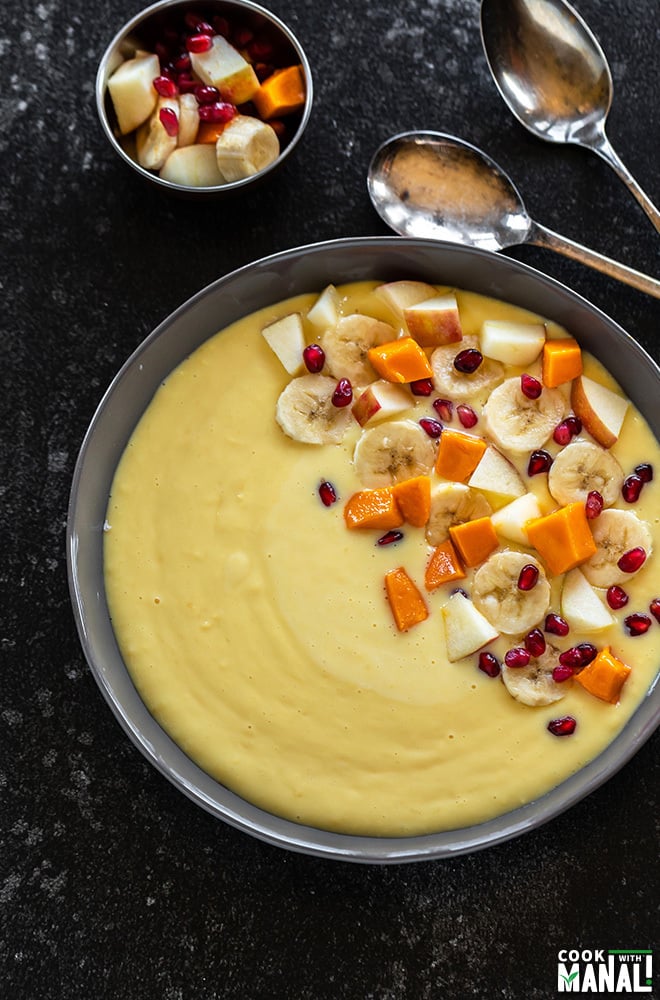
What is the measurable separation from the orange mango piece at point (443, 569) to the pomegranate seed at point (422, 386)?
0.39 m

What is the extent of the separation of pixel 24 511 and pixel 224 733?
790 mm

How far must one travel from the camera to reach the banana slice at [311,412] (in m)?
2.37

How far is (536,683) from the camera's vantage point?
2.34m

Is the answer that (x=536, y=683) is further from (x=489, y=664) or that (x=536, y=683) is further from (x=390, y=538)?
(x=390, y=538)

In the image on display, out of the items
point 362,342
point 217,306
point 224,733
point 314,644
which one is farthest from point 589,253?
point 224,733

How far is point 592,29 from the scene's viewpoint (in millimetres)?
2598

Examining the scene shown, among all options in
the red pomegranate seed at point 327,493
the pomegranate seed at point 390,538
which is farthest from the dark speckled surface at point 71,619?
the pomegranate seed at point 390,538

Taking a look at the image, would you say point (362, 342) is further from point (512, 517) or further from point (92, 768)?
point (92, 768)

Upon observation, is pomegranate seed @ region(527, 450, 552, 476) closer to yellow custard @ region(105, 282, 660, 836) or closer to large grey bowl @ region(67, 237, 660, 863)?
yellow custard @ region(105, 282, 660, 836)

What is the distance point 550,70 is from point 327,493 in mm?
1307

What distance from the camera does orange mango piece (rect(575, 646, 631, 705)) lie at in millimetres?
2311

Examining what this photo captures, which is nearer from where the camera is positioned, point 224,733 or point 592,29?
point 224,733

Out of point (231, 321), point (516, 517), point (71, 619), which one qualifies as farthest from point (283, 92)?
point (71, 619)

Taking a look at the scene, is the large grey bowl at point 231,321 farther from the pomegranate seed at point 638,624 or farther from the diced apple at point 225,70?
the diced apple at point 225,70
